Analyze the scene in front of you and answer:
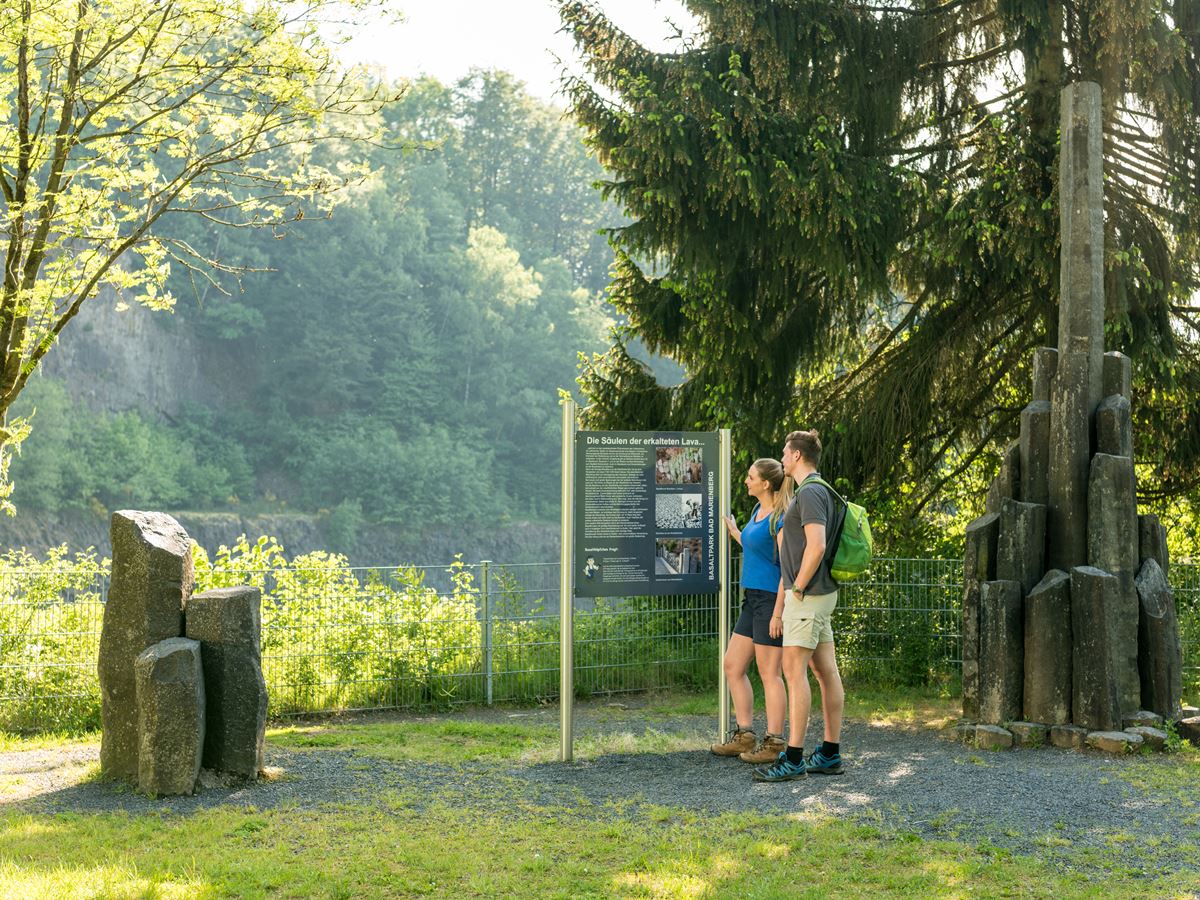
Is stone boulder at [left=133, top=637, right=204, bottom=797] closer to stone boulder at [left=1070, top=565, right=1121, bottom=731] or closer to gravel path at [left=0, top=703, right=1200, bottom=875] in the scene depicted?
gravel path at [left=0, top=703, right=1200, bottom=875]

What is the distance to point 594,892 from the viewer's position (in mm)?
5695

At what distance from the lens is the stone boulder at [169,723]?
7.77 meters

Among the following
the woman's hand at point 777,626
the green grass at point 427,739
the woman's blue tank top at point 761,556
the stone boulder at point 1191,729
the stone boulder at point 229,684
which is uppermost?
the woman's blue tank top at point 761,556

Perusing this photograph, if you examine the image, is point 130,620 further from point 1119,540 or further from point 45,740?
point 1119,540

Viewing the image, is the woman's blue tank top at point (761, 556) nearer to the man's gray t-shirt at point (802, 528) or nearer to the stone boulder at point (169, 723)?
the man's gray t-shirt at point (802, 528)

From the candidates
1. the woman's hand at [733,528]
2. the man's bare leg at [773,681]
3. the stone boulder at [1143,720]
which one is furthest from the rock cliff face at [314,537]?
the stone boulder at [1143,720]

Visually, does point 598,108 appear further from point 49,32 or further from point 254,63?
point 49,32

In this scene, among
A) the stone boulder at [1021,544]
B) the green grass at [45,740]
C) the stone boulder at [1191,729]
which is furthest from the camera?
the green grass at [45,740]

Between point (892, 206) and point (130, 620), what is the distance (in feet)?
26.5

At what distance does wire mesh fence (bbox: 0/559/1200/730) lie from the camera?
1090cm

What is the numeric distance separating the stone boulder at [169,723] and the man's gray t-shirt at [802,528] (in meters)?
3.68

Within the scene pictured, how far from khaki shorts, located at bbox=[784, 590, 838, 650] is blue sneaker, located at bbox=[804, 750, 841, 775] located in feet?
2.68

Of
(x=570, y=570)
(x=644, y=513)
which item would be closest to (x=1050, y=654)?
(x=644, y=513)

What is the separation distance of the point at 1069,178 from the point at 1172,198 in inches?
128
